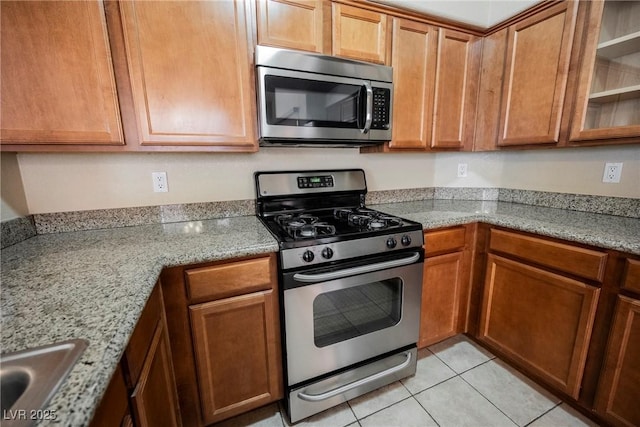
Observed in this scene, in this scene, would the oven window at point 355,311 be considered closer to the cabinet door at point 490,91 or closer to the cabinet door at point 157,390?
the cabinet door at point 157,390

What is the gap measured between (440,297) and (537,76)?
1424mm

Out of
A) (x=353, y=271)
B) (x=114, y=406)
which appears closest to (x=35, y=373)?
(x=114, y=406)

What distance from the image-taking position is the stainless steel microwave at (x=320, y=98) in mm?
1300

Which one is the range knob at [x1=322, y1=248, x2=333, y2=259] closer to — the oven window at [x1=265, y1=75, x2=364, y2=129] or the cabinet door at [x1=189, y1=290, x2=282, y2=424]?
the cabinet door at [x1=189, y1=290, x2=282, y2=424]

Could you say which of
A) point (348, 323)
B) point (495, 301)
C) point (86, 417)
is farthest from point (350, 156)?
point (86, 417)

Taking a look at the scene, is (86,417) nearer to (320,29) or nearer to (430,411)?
(430,411)

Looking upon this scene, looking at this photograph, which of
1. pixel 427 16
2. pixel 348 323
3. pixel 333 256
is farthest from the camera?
pixel 427 16

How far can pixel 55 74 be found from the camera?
1.06 metres

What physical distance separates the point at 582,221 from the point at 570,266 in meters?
0.35

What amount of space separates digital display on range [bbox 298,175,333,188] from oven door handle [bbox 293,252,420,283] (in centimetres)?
69

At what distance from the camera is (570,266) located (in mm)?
1249

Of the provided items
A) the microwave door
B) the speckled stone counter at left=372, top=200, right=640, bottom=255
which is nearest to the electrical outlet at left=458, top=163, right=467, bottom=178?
the speckled stone counter at left=372, top=200, right=640, bottom=255

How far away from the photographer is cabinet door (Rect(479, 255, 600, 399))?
4.13 feet

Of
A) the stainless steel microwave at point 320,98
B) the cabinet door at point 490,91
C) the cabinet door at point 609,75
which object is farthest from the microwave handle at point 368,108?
the cabinet door at point 609,75
